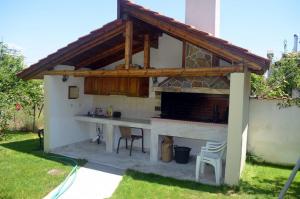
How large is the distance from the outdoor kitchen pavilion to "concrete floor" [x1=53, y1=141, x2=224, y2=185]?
26.7 inches

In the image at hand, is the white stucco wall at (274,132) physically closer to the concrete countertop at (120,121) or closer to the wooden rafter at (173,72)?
the wooden rafter at (173,72)

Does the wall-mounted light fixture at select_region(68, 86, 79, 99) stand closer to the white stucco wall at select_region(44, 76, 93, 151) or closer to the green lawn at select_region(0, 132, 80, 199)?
the white stucco wall at select_region(44, 76, 93, 151)

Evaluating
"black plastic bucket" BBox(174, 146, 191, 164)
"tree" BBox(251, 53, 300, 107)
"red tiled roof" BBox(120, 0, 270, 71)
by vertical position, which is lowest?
"black plastic bucket" BBox(174, 146, 191, 164)

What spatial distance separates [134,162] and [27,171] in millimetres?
3551

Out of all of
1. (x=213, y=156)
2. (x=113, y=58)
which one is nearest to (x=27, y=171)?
(x=213, y=156)

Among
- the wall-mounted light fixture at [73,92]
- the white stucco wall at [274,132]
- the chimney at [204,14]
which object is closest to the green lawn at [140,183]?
the white stucco wall at [274,132]

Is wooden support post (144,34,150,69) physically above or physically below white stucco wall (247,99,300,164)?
above

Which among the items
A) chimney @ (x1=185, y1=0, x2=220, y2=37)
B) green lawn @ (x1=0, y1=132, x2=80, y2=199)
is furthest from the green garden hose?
chimney @ (x1=185, y1=0, x2=220, y2=37)

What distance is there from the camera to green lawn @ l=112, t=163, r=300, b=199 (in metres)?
6.80

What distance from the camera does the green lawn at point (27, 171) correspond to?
22.1ft

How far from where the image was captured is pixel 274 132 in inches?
392

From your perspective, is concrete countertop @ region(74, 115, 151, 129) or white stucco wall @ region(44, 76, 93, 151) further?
white stucco wall @ region(44, 76, 93, 151)

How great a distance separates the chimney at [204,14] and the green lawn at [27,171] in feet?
23.4

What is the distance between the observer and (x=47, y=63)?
10180 mm
